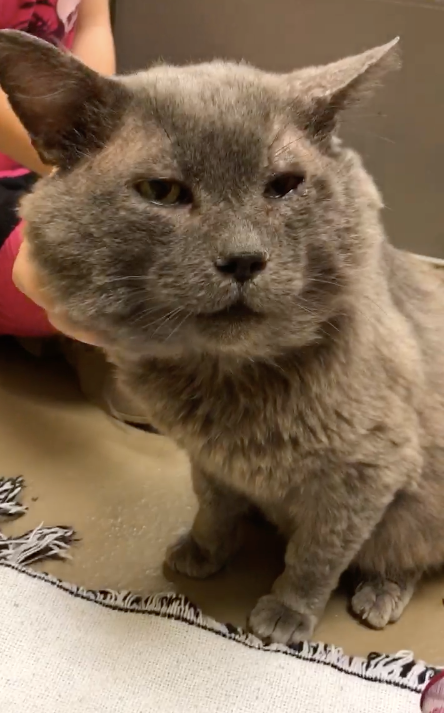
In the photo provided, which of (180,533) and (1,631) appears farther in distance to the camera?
(180,533)

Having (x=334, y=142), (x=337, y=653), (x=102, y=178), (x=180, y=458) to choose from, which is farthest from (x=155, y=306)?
→ (x=180, y=458)

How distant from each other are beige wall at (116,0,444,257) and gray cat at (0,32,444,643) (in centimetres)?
70

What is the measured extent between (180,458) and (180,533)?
0.22 meters

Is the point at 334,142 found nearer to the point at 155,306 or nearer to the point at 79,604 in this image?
the point at 155,306

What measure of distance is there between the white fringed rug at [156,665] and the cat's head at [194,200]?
17.2 inches

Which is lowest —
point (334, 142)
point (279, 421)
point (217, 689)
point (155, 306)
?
point (217, 689)

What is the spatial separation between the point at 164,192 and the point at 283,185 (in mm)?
121

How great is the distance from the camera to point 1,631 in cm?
96

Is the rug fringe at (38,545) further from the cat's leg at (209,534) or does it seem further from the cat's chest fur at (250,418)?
the cat's chest fur at (250,418)

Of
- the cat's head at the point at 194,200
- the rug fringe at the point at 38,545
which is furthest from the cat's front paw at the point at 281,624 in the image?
the cat's head at the point at 194,200

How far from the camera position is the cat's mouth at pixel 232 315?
72cm

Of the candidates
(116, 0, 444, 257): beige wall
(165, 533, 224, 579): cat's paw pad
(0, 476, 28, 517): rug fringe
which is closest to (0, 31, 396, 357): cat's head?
(165, 533, 224, 579): cat's paw pad

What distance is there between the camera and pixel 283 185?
2.44 ft

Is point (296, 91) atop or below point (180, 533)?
atop
